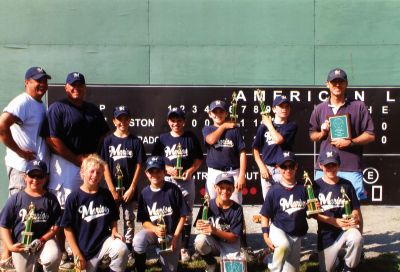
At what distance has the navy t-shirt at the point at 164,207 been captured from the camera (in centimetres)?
521

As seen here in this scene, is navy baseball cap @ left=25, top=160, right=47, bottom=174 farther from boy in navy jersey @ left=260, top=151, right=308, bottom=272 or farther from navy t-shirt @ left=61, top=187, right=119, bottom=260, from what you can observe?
boy in navy jersey @ left=260, top=151, right=308, bottom=272

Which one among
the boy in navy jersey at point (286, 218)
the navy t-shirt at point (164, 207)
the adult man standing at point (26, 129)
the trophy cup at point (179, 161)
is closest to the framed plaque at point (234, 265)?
the boy in navy jersey at point (286, 218)

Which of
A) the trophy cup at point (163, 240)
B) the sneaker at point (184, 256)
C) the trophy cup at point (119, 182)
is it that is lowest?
the sneaker at point (184, 256)

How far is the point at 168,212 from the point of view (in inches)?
205

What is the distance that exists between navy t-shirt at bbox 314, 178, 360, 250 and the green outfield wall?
308 cm

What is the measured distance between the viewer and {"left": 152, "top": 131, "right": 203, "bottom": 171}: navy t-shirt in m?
5.82

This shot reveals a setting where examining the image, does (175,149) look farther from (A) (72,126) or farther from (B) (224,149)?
(A) (72,126)

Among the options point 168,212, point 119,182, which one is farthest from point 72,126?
point 168,212

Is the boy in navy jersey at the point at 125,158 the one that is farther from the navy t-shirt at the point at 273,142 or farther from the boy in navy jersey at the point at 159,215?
the navy t-shirt at the point at 273,142

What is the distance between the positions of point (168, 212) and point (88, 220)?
79 cm

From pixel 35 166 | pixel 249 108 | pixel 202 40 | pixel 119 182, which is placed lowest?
pixel 119 182

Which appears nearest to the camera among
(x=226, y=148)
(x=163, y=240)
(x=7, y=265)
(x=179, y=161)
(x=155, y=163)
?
(x=7, y=265)

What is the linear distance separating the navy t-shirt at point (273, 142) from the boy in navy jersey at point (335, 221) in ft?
1.81

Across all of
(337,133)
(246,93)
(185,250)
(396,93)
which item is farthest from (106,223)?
(396,93)
